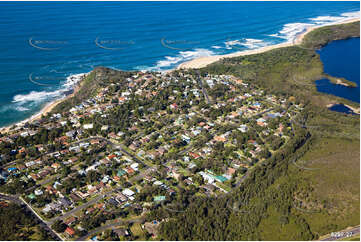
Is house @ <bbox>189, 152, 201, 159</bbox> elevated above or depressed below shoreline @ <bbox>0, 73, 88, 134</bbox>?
below

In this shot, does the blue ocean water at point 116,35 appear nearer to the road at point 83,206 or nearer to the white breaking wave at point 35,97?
the white breaking wave at point 35,97

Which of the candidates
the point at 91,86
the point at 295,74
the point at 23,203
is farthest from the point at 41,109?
the point at 295,74

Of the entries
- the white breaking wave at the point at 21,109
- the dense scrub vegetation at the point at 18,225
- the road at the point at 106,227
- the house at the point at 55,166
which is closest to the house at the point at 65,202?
the dense scrub vegetation at the point at 18,225

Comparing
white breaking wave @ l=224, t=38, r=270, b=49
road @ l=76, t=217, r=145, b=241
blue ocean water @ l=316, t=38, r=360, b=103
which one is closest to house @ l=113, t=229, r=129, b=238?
road @ l=76, t=217, r=145, b=241

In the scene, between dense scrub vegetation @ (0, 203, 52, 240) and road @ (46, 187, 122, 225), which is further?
road @ (46, 187, 122, 225)

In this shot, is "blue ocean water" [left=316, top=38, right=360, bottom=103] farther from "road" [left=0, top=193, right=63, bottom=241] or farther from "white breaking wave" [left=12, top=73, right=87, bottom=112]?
"road" [left=0, top=193, right=63, bottom=241]

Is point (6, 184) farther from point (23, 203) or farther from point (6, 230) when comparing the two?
point (6, 230)
